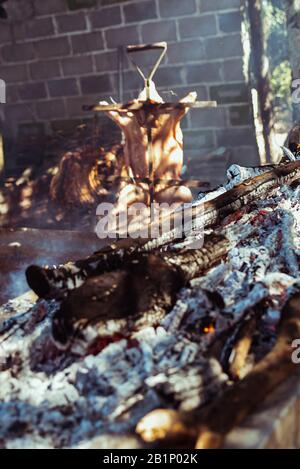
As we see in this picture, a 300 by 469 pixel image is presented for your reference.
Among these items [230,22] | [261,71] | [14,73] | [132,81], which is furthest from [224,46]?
[14,73]

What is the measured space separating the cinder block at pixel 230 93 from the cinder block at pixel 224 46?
17.4 inches

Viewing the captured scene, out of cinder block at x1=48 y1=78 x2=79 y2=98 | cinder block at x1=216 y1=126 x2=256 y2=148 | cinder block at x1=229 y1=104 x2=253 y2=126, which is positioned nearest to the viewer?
cinder block at x1=229 y1=104 x2=253 y2=126

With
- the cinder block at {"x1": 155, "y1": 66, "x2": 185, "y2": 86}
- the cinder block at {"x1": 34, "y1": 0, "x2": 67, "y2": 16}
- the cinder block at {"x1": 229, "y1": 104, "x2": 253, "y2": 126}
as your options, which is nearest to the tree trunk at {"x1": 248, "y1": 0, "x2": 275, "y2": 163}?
the cinder block at {"x1": 229, "y1": 104, "x2": 253, "y2": 126}

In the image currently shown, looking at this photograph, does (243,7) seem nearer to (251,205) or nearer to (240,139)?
(240,139)

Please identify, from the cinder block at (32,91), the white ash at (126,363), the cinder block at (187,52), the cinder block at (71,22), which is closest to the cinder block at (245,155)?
the cinder block at (187,52)

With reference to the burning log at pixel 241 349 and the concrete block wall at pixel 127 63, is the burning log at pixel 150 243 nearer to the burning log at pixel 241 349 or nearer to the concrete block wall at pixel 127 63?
the burning log at pixel 241 349

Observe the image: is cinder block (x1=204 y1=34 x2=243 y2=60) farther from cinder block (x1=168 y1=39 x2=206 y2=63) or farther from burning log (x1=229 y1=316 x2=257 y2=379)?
burning log (x1=229 y1=316 x2=257 y2=379)

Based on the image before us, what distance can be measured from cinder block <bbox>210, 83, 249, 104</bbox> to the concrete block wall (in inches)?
0.6

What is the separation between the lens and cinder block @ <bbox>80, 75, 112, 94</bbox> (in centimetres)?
879

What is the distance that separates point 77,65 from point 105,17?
0.93m
